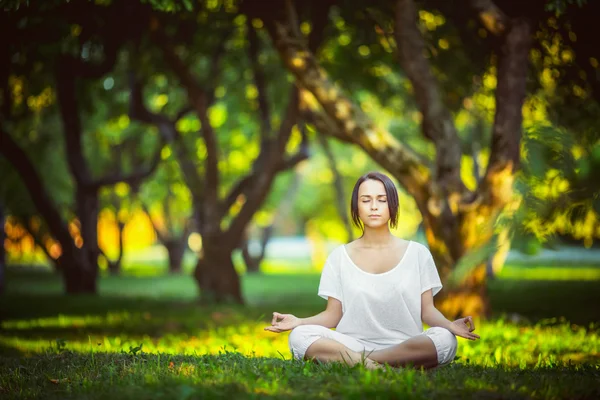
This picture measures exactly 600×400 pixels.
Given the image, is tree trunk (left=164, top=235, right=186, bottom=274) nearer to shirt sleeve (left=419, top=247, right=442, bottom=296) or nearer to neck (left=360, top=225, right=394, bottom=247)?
neck (left=360, top=225, right=394, bottom=247)

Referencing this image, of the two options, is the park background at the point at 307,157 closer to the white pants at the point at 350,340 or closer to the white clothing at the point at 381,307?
the white pants at the point at 350,340

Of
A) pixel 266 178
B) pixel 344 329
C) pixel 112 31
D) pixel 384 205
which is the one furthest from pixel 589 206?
pixel 266 178

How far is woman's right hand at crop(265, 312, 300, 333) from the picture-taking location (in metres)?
5.09

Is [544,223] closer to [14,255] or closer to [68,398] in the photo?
[68,398]

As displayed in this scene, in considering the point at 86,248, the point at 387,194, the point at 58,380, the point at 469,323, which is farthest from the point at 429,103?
the point at 86,248

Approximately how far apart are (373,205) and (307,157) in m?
10.8

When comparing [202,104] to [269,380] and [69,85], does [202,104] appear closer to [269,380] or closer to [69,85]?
[69,85]

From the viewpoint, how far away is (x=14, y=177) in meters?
21.2

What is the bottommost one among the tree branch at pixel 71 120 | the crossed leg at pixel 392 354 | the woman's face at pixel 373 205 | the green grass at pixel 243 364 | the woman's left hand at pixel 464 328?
the green grass at pixel 243 364

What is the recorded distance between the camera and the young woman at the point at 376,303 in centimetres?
496

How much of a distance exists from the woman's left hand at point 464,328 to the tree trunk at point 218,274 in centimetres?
1079

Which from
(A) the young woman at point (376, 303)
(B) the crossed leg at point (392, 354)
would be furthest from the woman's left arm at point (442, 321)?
(B) the crossed leg at point (392, 354)

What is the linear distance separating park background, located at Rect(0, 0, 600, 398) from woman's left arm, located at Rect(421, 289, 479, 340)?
0.29 m

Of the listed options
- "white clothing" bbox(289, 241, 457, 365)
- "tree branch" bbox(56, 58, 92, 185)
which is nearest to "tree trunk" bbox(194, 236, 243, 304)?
"tree branch" bbox(56, 58, 92, 185)
